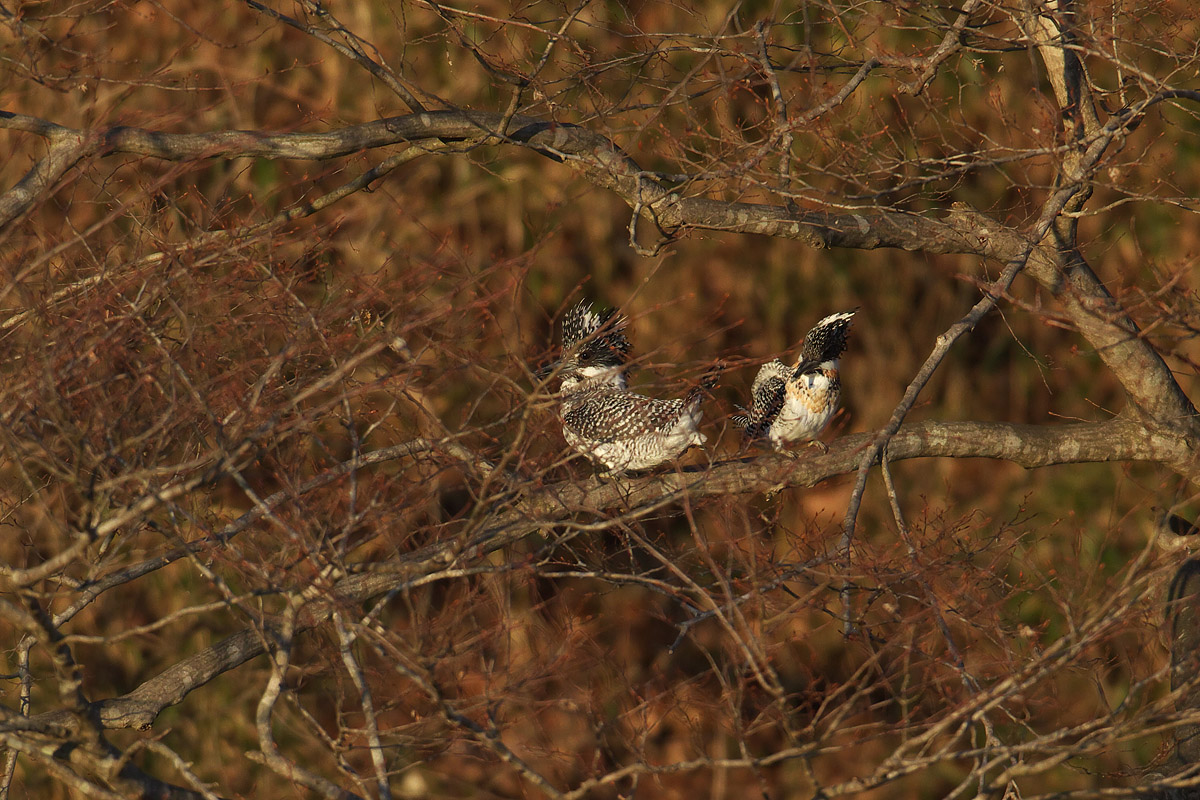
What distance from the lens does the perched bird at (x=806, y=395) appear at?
15.4 ft

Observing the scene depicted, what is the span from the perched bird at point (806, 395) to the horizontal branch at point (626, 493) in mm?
204

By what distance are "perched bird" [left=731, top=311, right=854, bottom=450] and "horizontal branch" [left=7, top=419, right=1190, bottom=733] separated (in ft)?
0.67

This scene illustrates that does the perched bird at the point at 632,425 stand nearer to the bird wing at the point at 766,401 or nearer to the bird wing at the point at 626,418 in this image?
the bird wing at the point at 626,418

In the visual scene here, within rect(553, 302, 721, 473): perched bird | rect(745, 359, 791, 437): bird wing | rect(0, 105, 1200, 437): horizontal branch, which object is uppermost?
rect(0, 105, 1200, 437): horizontal branch

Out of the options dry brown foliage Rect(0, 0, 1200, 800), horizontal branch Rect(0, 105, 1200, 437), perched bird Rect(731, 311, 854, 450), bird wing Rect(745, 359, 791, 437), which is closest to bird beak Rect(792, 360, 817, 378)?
perched bird Rect(731, 311, 854, 450)

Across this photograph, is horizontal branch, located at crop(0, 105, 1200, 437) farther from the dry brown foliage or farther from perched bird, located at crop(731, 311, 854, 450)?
perched bird, located at crop(731, 311, 854, 450)

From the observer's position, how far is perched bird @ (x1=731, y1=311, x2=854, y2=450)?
471 cm

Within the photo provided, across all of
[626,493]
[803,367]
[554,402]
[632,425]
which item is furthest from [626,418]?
[554,402]

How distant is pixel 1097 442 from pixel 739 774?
6336 mm

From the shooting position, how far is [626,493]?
13.7ft

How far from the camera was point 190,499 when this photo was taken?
4188mm

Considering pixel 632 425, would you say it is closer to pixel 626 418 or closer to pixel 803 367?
pixel 626 418

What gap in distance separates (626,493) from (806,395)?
98 cm

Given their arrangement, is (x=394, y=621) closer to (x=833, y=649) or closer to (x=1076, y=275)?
(x=833, y=649)
